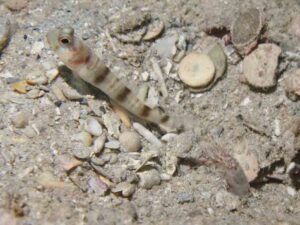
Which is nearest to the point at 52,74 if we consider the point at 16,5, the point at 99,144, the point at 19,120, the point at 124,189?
the point at 19,120

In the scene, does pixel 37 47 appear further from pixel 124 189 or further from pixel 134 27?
pixel 124 189

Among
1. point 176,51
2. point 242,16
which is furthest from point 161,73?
point 242,16

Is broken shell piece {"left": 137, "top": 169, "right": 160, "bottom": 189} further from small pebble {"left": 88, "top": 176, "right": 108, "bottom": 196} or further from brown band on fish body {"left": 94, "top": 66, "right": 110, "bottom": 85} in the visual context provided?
brown band on fish body {"left": 94, "top": 66, "right": 110, "bottom": 85}

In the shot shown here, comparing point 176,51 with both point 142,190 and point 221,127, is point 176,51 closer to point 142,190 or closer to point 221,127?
point 221,127

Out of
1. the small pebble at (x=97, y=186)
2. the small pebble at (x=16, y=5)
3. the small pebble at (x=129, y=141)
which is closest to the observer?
the small pebble at (x=97, y=186)

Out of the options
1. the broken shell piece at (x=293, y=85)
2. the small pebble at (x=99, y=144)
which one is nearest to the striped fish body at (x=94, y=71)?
the small pebble at (x=99, y=144)

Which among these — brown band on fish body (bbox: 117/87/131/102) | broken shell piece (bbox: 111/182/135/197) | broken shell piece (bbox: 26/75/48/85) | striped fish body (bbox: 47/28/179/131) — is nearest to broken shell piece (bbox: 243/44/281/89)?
striped fish body (bbox: 47/28/179/131)

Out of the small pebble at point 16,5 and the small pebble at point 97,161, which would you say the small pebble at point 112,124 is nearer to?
the small pebble at point 97,161
